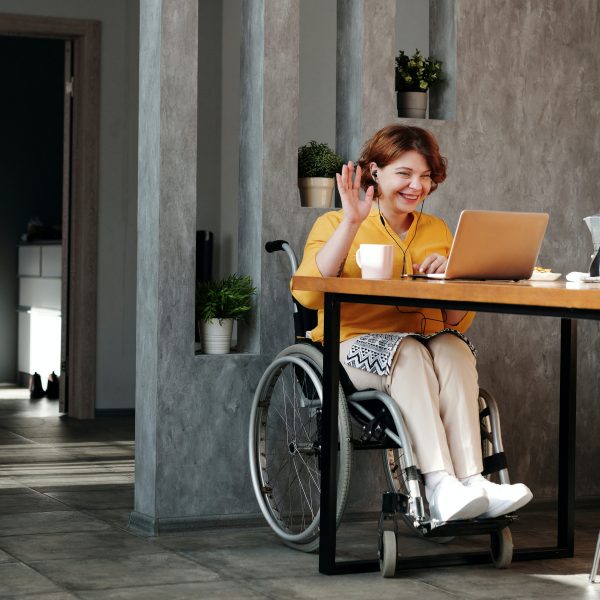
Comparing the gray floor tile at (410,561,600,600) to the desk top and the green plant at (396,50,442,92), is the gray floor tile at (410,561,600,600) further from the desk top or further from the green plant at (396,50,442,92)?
the green plant at (396,50,442,92)

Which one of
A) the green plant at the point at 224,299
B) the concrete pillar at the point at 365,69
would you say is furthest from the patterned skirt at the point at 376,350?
the concrete pillar at the point at 365,69

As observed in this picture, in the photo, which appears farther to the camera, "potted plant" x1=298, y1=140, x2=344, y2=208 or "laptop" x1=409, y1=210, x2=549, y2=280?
"potted plant" x1=298, y1=140, x2=344, y2=208

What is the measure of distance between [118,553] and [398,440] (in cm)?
85

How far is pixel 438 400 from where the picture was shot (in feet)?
10.5

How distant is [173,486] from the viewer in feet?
12.3

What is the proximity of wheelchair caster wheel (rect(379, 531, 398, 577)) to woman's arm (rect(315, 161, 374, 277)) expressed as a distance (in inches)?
27.1

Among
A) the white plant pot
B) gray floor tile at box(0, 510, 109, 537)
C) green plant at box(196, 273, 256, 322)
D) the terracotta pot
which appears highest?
the terracotta pot

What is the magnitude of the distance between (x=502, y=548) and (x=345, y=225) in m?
0.91

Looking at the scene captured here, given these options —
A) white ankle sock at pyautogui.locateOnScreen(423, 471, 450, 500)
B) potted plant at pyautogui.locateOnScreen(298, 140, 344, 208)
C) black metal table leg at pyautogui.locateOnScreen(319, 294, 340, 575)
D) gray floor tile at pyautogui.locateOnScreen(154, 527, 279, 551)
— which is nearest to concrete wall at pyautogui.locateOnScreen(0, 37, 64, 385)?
potted plant at pyautogui.locateOnScreen(298, 140, 344, 208)

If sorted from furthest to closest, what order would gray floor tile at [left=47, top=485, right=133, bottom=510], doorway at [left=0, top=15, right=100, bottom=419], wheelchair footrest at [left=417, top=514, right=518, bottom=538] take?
doorway at [left=0, top=15, right=100, bottom=419] < gray floor tile at [left=47, top=485, right=133, bottom=510] < wheelchair footrest at [left=417, top=514, right=518, bottom=538]

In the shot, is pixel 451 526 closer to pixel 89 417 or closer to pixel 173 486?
pixel 173 486

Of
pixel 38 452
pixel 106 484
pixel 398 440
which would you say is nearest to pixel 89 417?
pixel 38 452

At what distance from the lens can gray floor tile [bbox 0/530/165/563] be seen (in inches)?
133

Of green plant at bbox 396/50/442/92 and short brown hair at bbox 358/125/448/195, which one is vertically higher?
green plant at bbox 396/50/442/92
